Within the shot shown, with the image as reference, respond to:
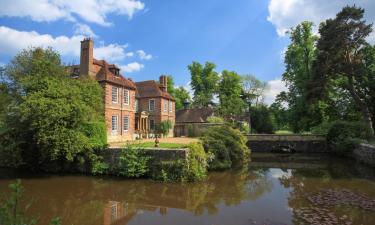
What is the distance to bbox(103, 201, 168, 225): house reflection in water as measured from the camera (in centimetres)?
959

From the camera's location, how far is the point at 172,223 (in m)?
9.15

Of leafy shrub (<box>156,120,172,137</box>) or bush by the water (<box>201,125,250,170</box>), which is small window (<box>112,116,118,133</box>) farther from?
leafy shrub (<box>156,120,172,137</box>)

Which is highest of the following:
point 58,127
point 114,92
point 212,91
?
point 212,91

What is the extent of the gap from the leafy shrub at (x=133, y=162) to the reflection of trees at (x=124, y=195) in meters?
0.54

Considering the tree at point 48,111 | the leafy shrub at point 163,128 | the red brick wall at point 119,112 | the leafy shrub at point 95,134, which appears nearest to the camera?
the tree at point 48,111

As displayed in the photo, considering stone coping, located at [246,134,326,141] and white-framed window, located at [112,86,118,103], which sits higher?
white-framed window, located at [112,86,118,103]

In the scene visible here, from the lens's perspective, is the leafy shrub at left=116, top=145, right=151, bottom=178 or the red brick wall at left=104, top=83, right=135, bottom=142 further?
the red brick wall at left=104, top=83, right=135, bottom=142

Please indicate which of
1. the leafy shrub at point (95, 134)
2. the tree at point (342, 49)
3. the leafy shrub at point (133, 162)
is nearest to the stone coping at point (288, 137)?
the tree at point (342, 49)

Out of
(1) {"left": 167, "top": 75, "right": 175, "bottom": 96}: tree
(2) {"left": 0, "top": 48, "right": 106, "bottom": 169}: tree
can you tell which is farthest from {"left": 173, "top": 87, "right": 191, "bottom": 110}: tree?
(2) {"left": 0, "top": 48, "right": 106, "bottom": 169}: tree

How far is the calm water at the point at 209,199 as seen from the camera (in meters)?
9.48

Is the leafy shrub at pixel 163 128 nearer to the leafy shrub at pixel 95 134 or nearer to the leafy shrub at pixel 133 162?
the leafy shrub at pixel 95 134

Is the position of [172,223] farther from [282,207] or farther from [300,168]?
[300,168]

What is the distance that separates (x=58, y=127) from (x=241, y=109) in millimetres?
37534

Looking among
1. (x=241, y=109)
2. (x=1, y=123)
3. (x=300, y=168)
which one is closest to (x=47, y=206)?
(x=1, y=123)
